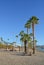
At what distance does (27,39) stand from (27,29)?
12.8 metres

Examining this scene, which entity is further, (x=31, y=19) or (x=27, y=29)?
(x=27, y=29)

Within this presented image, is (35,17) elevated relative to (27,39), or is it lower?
elevated

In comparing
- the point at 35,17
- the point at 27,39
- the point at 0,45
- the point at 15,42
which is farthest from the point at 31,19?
the point at 15,42

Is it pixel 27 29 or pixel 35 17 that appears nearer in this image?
pixel 35 17

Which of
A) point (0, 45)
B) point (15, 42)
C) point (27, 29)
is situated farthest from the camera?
point (15, 42)

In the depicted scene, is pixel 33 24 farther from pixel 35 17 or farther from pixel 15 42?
pixel 15 42

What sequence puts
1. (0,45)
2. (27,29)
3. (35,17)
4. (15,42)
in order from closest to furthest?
(35,17) < (27,29) < (0,45) < (15,42)

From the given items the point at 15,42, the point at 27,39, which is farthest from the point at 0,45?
the point at 27,39

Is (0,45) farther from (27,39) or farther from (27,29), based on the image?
(27,39)

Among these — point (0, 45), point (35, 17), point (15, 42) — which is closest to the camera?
point (35, 17)

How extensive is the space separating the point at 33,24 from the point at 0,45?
60.5 meters

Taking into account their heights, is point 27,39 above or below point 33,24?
below

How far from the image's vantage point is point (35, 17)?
5184 cm

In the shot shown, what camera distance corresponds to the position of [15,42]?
395ft
